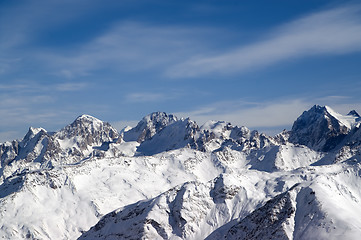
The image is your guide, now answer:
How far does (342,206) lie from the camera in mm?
196000

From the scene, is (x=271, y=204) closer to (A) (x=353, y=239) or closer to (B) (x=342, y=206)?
(B) (x=342, y=206)

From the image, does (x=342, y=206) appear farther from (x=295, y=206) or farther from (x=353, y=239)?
(x=353, y=239)

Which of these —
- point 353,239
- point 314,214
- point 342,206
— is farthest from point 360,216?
point 353,239

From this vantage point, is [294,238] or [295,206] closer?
[294,238]

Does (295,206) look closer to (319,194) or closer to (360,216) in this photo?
(319,194)

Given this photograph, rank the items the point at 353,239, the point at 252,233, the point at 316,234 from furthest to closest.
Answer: the point at 252,233 → the point at 316,234 → the point at 353,239

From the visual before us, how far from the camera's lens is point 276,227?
185375 millimetres

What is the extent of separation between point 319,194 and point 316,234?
2382 cm

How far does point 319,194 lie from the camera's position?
196 meters

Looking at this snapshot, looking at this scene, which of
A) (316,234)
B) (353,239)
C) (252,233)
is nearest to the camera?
(353,239)

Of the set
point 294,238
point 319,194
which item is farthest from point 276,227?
point 319,194

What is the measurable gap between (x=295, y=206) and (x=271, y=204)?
30.8 feet

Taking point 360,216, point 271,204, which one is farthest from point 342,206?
point 271,204

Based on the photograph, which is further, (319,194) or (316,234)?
(319,194)
